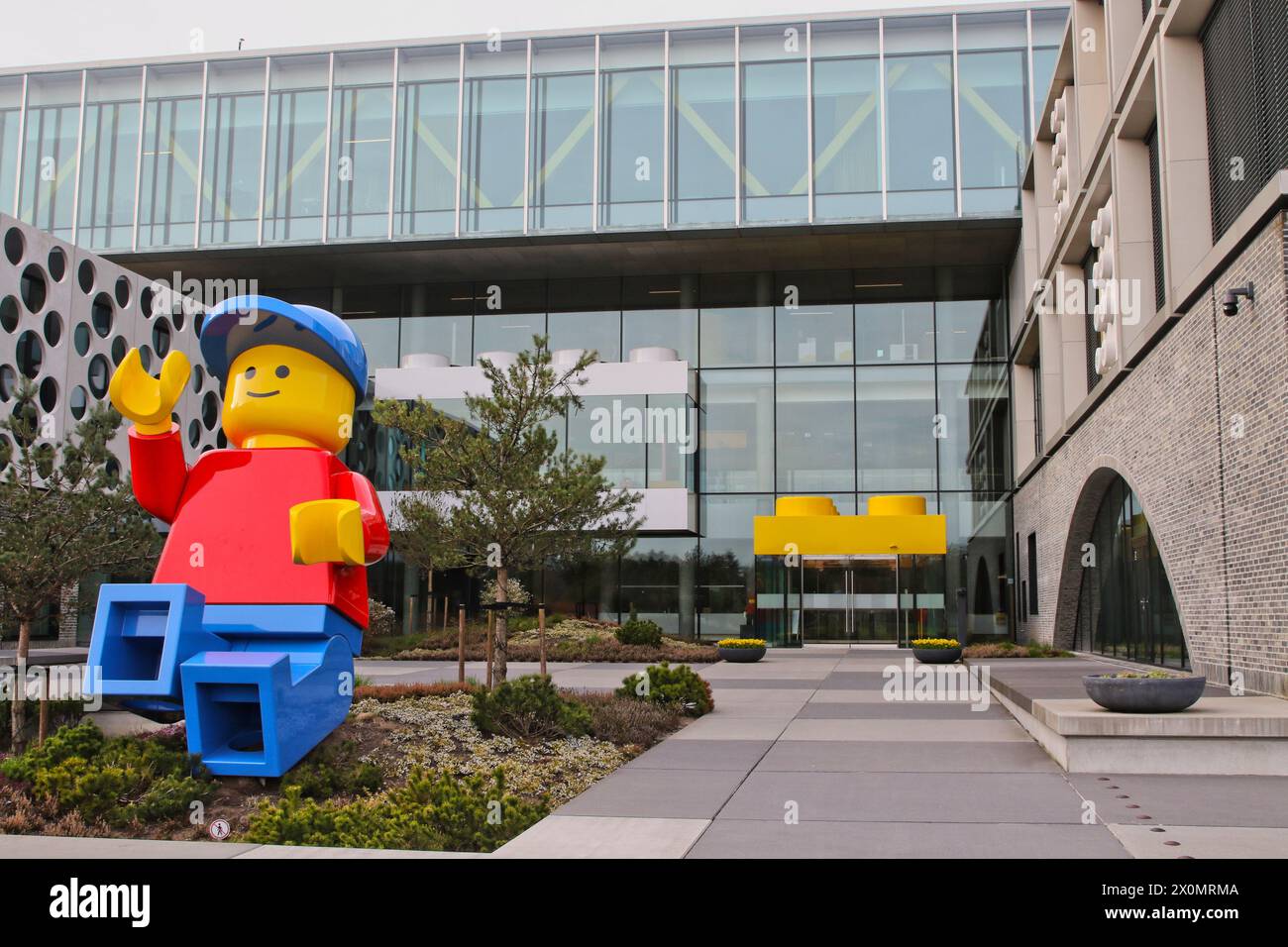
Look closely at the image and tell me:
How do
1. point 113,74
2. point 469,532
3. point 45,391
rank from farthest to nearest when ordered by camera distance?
1. point 113,74
2. point 45,391
3. point 469,532

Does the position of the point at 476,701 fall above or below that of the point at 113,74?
below

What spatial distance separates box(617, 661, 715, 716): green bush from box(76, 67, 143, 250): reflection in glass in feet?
82.2

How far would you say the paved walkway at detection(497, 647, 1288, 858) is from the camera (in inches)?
253

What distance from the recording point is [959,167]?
29.8m

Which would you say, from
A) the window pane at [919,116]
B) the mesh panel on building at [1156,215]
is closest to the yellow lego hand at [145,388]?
the mesh panel on building at [1156,215]

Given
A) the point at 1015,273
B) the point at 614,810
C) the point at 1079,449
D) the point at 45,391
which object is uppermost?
the point at 1015,273

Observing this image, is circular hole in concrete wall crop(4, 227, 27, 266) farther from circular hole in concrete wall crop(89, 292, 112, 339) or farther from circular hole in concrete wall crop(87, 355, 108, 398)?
circular hole in concrete wall crop(87, 355, 108, 398)

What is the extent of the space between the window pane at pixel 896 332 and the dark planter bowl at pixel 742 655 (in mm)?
11106

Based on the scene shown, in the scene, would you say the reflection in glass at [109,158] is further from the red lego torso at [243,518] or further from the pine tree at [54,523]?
the red lego torso at [243,518]

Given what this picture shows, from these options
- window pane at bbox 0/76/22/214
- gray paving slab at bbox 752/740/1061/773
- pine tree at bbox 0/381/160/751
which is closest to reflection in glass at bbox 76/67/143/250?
window pane at bbox 0/76/22/214

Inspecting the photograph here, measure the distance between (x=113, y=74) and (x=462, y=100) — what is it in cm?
1010
